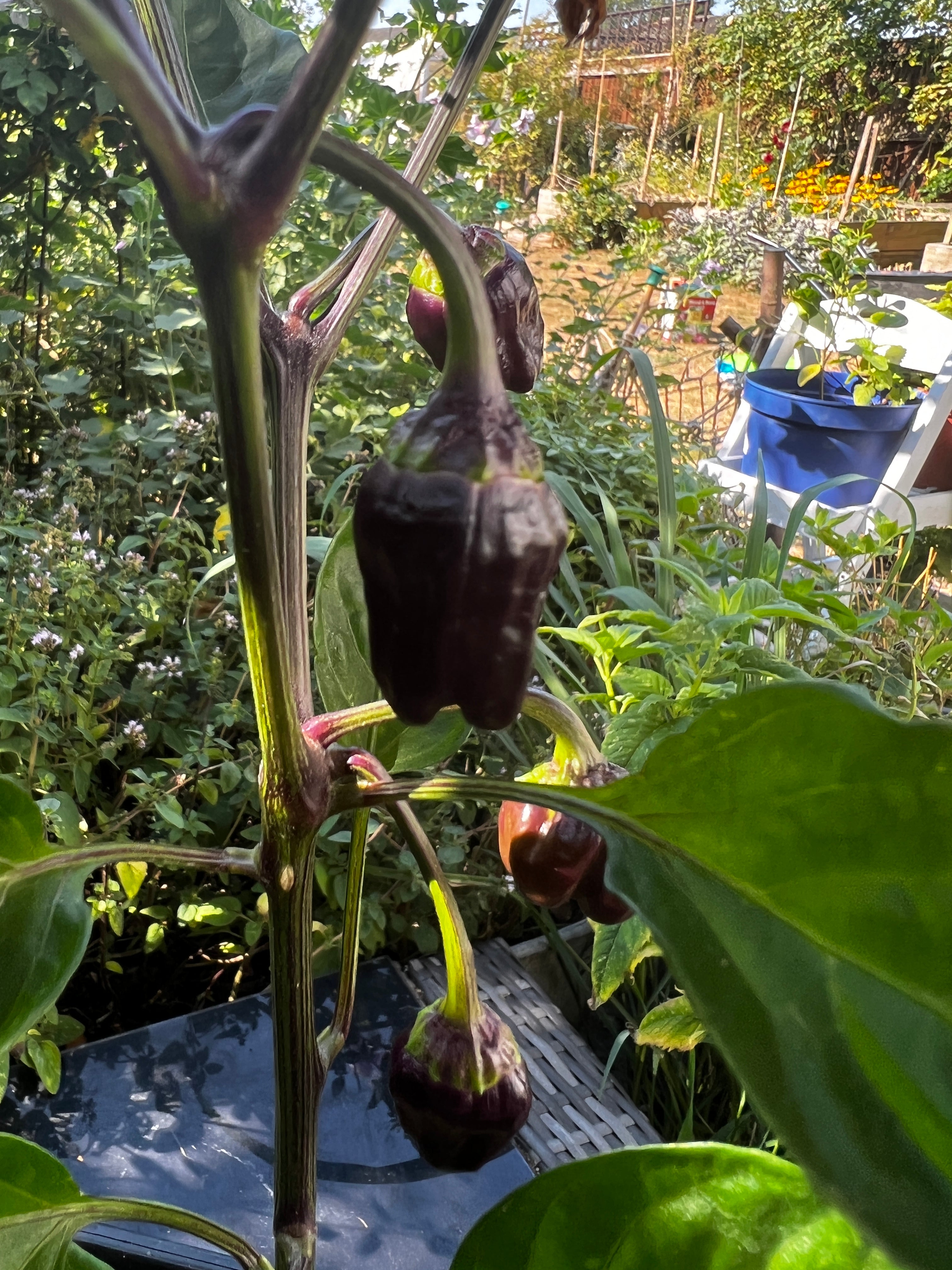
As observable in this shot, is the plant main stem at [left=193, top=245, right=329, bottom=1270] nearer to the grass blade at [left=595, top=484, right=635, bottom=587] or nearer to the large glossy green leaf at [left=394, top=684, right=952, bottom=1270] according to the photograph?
the large glossy green leaf at [left=394, top=684, right=952, bottom=1270]

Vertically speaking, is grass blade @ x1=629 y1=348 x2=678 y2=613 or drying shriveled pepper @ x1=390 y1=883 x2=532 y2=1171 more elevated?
grass blade @ x1=629 y1=348 x2=678 y2=613

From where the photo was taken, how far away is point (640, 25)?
9891 millimetres

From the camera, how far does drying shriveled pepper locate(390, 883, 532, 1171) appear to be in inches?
16.3

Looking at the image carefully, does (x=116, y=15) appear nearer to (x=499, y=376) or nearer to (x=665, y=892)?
(x=499, y=376)

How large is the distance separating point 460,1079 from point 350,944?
0.26ft

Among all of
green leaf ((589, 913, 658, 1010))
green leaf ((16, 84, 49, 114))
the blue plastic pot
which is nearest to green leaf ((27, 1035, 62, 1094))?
green leaf ((589, 913, 658, 1010))

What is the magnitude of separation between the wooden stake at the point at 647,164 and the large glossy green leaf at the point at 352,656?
5140mm

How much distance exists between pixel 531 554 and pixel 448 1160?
0.30 meters

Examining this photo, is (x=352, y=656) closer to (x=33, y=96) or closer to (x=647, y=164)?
(x=33, y=96)

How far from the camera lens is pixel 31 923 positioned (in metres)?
0.27

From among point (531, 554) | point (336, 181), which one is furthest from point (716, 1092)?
point (336, 181)

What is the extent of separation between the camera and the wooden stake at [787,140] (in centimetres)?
511

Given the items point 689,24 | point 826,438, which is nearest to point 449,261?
point 826,438

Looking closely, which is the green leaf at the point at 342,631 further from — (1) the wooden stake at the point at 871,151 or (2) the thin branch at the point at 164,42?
(1) the wooden stake at the point at 871,151
